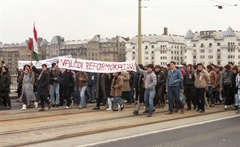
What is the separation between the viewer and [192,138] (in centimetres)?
969

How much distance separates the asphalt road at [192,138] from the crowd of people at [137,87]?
114 inches

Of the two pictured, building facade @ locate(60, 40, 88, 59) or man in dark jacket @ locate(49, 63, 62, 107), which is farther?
building facade @ locate(60, 40, 88, 59)

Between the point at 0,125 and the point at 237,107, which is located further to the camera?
the point at 237,107

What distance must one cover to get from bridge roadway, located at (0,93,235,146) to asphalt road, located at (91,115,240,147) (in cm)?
99

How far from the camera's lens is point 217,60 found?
163 metres

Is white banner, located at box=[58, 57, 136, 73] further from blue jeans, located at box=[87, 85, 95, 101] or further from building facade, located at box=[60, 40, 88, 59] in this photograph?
building facade, located at box=[60, 40, 88, 59]

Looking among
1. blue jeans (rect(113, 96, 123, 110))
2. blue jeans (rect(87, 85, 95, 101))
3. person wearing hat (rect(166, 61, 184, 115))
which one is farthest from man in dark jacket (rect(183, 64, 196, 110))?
blue jeans (rect(87, 85, 95, 101))

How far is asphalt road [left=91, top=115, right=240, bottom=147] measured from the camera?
8.96 meters

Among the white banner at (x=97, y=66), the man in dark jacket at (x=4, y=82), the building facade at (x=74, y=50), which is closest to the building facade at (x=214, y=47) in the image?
the building facade at (x=74, y=50)

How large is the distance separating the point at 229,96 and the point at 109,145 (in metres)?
8.32

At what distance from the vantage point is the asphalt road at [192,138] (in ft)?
29.4

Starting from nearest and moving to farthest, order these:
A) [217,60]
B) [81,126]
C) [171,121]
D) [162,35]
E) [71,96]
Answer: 1. [81,126]
2. [171,121]
3. [71,96]
4. [217,60]
5. [162,35]

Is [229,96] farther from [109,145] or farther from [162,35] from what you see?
[162,35]

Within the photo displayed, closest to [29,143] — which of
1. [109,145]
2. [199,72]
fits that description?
[109,145]
